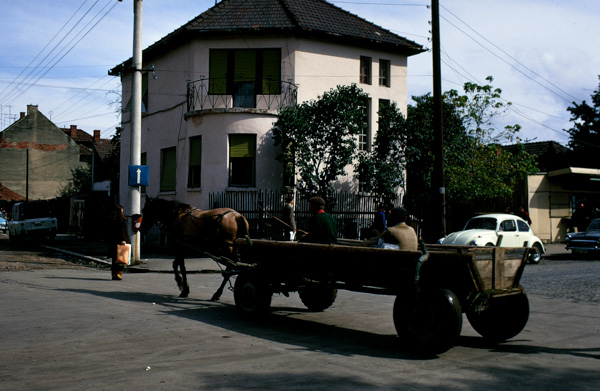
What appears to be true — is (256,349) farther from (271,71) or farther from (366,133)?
(366,133)

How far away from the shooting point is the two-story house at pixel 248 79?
23.5 metres

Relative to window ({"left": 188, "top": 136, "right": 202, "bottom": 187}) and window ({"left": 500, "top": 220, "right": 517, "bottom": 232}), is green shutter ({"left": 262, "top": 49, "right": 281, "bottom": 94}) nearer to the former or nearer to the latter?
window ({"left": 188, "top": 136, "right": 202, "bottom": 187})

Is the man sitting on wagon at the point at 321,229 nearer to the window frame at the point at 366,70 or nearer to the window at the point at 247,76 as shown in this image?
the window at the point at 247,76

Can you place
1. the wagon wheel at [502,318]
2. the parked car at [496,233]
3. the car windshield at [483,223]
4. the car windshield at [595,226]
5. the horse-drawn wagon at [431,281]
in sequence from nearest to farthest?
the horse-drawn wagon at [431,281], the wagon wheel at [502,318], the parked car at [496,233], the car windshield at [483,223], the car windshield at [595,226]

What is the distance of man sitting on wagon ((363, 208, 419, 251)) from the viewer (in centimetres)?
776

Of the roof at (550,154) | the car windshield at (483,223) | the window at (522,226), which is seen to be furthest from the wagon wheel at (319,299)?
the roof at (550,154)

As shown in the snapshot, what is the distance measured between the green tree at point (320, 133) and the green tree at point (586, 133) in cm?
2722

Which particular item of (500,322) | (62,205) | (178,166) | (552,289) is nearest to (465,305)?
(500,322)

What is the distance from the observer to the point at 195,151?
80.2ft

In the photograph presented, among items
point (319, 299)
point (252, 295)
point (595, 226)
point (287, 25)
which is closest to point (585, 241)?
Answer: point (595, 226)

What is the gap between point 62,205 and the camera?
40656 millimetres

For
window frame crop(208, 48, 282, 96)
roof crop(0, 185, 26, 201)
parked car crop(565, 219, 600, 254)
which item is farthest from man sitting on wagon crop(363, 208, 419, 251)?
roof crop(0, 185, 26, 201)

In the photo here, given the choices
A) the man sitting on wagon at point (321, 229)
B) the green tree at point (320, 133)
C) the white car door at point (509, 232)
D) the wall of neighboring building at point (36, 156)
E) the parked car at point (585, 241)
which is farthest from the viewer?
the wall of neighboring building at point (36, 156)

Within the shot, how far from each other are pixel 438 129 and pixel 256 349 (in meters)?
12.7
